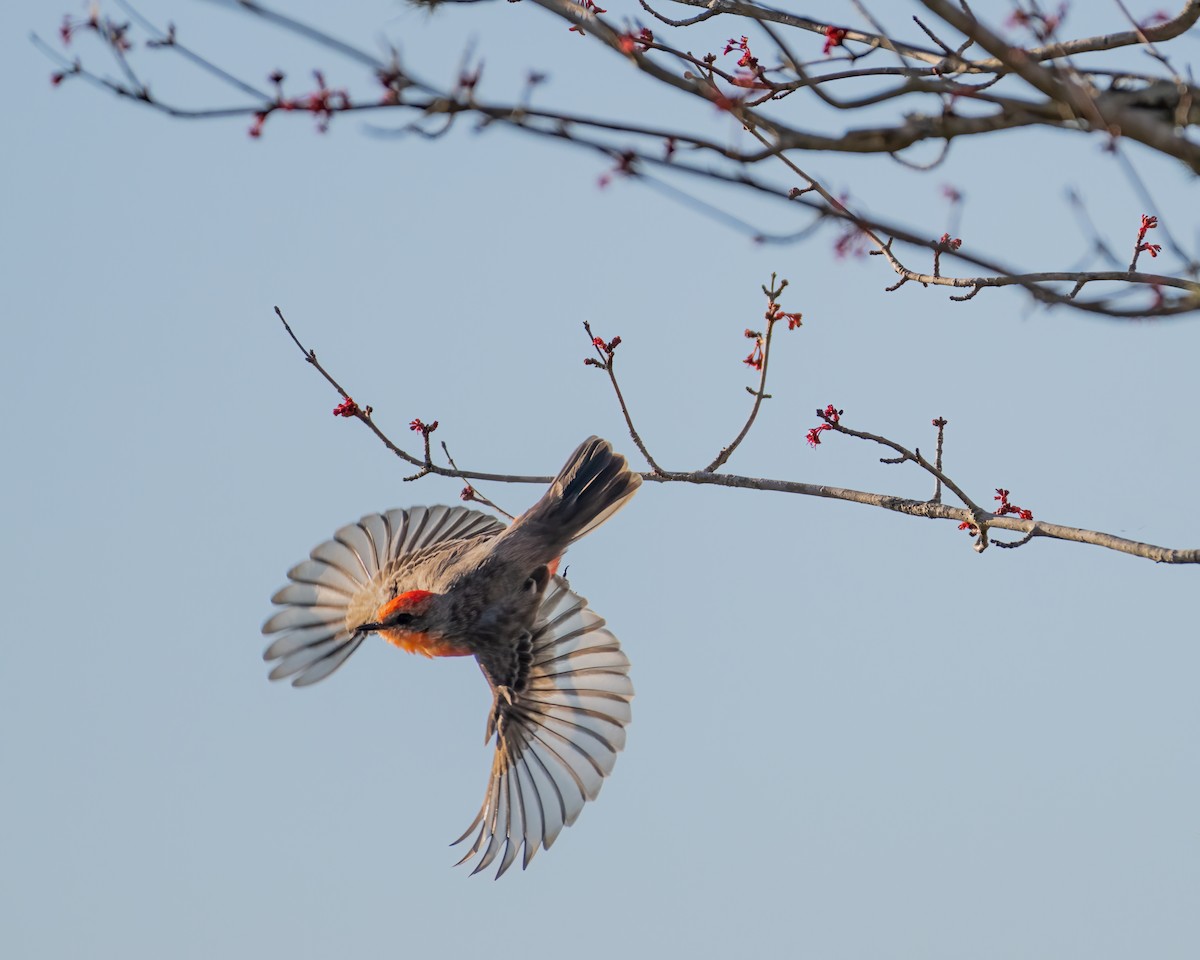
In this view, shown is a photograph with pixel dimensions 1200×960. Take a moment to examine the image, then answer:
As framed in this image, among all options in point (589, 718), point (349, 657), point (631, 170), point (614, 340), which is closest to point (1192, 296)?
point (631, 170)

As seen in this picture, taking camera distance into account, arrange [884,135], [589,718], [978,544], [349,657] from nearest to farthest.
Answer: [884,135] < [978,544] < [589,718] < [349,657]

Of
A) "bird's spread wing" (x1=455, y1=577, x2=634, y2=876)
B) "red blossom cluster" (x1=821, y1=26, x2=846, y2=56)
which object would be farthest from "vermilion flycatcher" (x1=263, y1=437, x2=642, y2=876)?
"red blossom cluster" (x1=821, y1=26, x2=846, y2=56)

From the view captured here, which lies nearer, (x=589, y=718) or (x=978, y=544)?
(x=978, y=544)

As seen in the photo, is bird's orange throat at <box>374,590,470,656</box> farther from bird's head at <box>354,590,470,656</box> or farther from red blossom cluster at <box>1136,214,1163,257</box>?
red blossom cluster at <box>1136,214,1163,257</box>

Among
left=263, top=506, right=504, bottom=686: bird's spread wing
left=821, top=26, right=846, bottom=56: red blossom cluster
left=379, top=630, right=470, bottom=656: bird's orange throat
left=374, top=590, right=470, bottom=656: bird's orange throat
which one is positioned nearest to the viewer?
left=821, top=26, right=846, bottom=56: red blossom cluster

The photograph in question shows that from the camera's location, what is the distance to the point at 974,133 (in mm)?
3748

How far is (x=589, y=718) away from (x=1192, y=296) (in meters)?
5.75

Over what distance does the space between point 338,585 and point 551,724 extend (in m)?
1.85

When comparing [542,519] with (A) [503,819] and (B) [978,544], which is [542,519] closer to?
(A) [503,819]

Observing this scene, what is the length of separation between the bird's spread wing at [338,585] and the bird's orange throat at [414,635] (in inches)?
25.5

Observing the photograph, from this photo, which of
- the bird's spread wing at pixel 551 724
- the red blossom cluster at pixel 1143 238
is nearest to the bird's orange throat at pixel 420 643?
the bird's spread wing at pixel 551 724

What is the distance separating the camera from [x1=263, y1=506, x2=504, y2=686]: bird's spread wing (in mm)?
9438

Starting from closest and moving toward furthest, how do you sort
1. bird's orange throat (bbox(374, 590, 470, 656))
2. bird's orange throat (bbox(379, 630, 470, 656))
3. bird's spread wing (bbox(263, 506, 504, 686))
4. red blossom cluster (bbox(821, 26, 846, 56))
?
red blossom cluster (bbox(821, 26, 846, 56)) → bird's orange throat (bbox(374, 590, 470, 656)) → bird's orange throat (bbox(379, 630, 470, 656)) → bird's spread wing (bbox(263, 506, 504, 686))

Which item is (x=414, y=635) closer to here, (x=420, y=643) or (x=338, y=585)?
(x=420, y=643)
